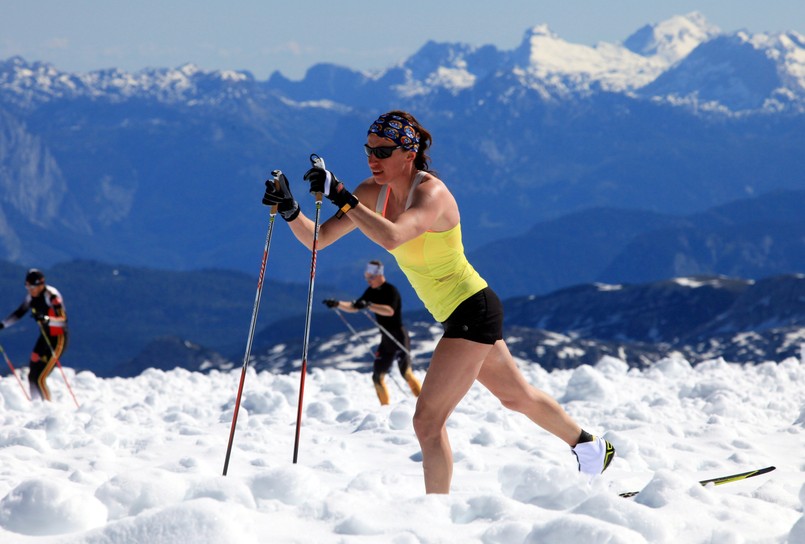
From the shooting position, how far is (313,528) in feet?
12.7

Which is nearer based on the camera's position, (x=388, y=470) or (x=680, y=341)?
(x=388, y=470)

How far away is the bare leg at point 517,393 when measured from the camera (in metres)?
5.12

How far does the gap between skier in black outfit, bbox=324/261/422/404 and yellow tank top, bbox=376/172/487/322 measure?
6.68 meters

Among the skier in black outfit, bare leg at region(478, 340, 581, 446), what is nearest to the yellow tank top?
bare leg at region(478, 340, 581, 446)

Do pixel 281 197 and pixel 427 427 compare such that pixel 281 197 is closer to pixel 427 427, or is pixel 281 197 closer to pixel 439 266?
pixel 439 266

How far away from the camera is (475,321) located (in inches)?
191

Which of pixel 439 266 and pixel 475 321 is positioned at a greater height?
pixel 439 266

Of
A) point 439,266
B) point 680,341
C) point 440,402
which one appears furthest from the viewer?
point 680,341

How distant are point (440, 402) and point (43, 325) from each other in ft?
29.9

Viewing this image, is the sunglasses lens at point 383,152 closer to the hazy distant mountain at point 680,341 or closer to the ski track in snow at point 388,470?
the ski track in snow at point 388,470

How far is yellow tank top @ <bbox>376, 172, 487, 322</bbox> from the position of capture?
4.80 m

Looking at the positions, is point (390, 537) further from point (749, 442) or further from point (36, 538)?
point (749, 442)

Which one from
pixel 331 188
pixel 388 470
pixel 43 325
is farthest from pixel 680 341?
pixel 331 188

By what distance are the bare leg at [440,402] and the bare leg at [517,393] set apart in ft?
1.07
